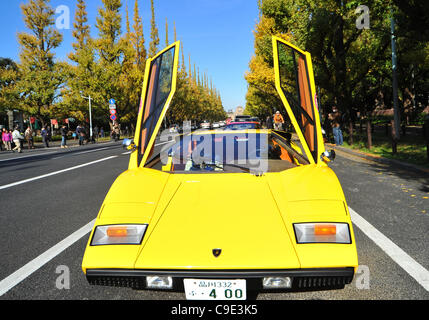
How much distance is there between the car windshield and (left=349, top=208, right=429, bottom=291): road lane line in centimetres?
117

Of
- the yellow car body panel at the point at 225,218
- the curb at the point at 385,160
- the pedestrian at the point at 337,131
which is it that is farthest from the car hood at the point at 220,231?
the pedestrian at the point at 337,131

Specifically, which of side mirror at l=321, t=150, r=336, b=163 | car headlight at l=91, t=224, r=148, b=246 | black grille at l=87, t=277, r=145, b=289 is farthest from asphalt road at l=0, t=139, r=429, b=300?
side mirror at l=321, t=150, r=336, b=163

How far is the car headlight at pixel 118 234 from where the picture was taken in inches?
87.9

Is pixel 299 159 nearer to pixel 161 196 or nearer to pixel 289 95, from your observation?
pixel 289 95

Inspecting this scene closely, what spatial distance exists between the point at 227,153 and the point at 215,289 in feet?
5.97

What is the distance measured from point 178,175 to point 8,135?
25553 mm

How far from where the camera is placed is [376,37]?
16.0 metres

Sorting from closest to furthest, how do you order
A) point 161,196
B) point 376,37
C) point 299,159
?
1. point 161,196
2. point 299,159
3. point 376,37

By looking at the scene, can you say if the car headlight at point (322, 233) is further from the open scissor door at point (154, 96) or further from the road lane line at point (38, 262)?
the road lane line at point (38, 262)

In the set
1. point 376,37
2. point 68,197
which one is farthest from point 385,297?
point 376,37

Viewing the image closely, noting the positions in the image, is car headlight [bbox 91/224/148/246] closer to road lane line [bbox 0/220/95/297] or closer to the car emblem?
the car emblem

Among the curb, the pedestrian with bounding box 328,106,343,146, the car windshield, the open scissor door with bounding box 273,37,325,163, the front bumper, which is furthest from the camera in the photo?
the pedestrian with bounding box 328,106,343,146

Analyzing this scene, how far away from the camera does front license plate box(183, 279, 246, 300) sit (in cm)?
200
